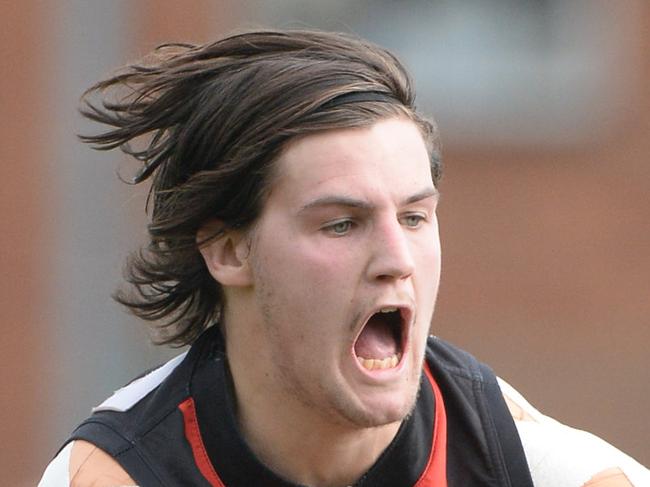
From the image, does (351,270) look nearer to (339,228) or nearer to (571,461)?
(339,228)

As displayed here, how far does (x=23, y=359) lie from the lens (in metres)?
10.4

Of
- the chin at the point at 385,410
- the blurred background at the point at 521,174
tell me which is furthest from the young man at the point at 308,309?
the blurred background at the point at 521,174

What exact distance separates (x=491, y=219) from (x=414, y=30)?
1.22m

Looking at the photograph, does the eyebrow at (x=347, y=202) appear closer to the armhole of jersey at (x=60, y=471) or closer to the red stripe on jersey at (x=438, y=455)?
the red stripe on jersey at (x=438, y=455)

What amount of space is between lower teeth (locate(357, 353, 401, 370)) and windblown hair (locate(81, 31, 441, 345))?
1.50 ft

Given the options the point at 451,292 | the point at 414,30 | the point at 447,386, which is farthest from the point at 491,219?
the point at 447,386

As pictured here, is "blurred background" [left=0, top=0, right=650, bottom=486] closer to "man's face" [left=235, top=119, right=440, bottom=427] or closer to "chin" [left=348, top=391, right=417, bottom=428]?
"man's face" [left=235, top=119, right=440, bottom=427]

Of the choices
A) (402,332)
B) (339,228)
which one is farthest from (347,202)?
(402,332)

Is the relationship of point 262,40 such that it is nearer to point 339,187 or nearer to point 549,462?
point 339,187

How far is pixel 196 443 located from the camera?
179 inches

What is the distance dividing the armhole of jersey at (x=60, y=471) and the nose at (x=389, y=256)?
907 mm

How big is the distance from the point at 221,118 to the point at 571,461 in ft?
3.92

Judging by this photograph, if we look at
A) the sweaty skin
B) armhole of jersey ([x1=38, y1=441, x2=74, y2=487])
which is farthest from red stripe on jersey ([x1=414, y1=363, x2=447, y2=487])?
armhole of jersey ([x1=38, y1=441, x2=74, y2=487])

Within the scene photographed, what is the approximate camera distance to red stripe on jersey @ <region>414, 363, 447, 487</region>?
4469mm
